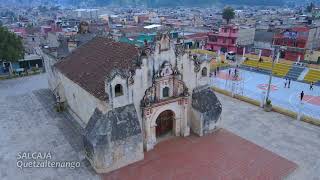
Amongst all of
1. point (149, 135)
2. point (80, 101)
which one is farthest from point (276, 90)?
point (80, 101)

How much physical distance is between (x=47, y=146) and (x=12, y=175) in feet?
12.7

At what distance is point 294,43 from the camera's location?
52750 millimetres

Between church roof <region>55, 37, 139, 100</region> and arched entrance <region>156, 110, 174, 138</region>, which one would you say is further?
arched entrance <region>156, 110, 174, 138</region>

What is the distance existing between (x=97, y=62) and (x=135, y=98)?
6001 mm

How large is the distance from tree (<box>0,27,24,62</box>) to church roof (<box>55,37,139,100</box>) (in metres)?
14.6

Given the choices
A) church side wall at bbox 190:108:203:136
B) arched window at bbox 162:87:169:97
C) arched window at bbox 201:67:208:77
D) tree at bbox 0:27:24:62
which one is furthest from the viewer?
tree at bbox 0:27:24:62

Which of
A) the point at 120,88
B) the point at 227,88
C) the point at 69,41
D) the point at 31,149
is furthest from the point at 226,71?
the point at 31,149

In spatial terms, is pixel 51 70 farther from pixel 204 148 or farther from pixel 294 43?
pixel 294 43

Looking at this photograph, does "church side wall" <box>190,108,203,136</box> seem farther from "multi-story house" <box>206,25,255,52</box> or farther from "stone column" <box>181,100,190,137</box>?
"multi-story house" <box>206,25,255,52</box>

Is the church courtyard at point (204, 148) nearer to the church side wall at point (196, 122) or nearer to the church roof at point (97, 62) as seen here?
the church side wall at point (196, 122)

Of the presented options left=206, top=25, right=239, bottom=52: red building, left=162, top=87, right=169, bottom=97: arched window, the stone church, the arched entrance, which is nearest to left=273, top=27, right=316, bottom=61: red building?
left=206, top=25, right=239, bottom=52: red building

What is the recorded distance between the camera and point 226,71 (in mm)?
45844

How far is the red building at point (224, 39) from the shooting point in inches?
2342

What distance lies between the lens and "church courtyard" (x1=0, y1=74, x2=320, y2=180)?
1869 cm
